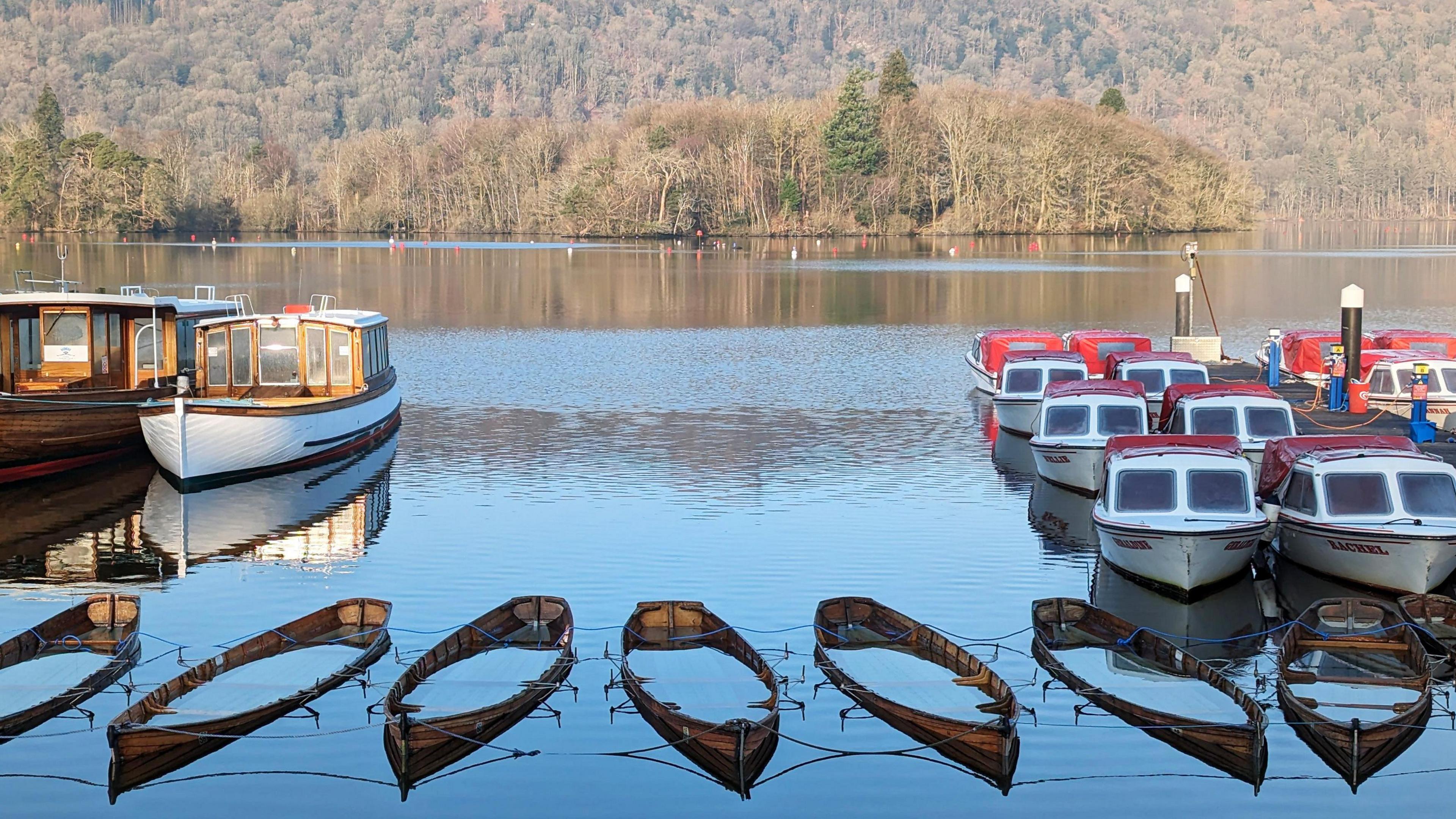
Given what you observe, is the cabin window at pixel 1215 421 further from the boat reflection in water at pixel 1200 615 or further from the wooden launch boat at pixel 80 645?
the wooden launch boat at pixel 80 645

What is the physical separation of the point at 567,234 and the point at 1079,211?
6101 centimetres

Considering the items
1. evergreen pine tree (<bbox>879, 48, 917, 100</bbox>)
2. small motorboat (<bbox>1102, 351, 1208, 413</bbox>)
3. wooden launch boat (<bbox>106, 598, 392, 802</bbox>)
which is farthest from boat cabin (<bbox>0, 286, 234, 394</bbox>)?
evergreen pine tree (<bbox>879, 48, 917, 100</bbox>)

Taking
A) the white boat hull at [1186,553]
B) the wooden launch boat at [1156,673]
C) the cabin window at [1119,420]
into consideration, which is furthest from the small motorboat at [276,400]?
the wooden launch boat at [1156,673]

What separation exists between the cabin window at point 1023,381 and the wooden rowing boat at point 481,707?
76.6ft

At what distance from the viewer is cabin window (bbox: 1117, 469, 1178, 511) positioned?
1093 inches

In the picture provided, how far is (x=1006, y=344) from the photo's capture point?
50750mm

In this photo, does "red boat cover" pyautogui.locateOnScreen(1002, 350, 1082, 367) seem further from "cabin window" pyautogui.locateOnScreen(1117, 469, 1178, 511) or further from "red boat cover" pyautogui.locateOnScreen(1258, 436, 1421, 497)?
"cabin window" pyautogui.locateOnScreen(1117, 469, 1178, 511)

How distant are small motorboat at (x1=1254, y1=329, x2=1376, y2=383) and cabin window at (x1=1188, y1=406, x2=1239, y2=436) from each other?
45.8 feet

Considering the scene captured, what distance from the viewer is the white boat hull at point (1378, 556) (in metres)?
25.7

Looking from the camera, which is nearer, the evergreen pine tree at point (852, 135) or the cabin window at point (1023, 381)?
the cabin window at point (1023, 381)

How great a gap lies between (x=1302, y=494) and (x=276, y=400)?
24312 millimetres

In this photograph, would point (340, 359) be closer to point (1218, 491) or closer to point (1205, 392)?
point (1205, 392)

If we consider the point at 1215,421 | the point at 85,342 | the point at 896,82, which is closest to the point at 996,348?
the point at 1215,421

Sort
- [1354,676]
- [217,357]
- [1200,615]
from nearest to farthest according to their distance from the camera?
[1354,676] < [1200,615] < [217,357]
